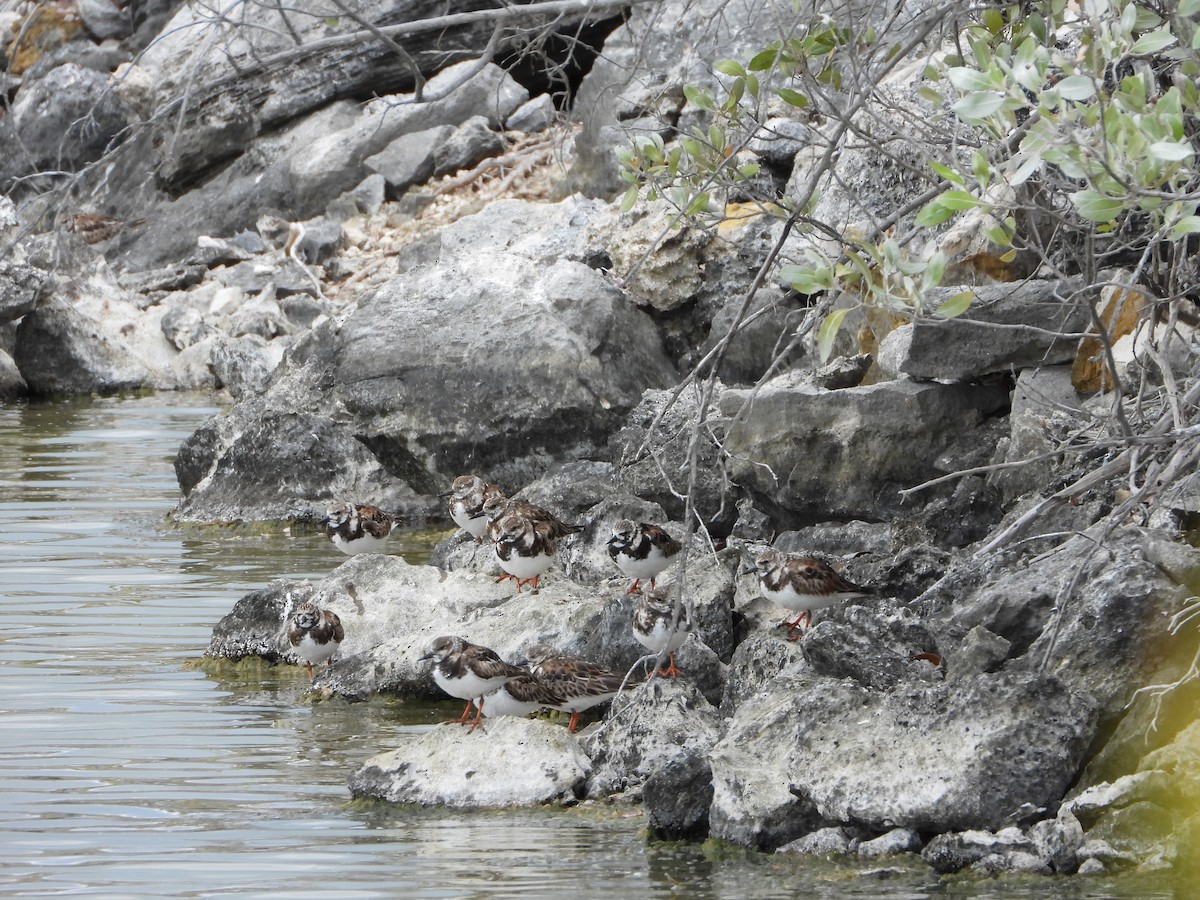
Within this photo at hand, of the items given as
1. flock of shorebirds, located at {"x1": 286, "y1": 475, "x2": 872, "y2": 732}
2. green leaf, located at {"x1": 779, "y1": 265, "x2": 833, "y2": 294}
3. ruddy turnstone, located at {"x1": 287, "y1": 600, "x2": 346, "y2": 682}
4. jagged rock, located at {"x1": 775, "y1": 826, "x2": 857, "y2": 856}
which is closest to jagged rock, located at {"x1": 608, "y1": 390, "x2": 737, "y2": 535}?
flock of shorebirds, located at {"x1": 286, "y1": 475, "x2": 872, "y2": 732}

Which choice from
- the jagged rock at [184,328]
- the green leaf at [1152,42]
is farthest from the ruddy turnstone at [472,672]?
the jagged rock at [184,328]

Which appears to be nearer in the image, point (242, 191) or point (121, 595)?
point (121, 595)

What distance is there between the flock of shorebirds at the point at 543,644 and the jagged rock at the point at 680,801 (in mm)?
592

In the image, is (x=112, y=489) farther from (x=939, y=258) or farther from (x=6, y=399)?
(x=939, y=258)

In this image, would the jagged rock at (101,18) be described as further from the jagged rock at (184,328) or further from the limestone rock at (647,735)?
the limestone rock at (647,735)

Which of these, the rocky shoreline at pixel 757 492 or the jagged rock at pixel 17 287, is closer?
the rocky shoreline at pixel 757 492

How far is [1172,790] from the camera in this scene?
6.62 m

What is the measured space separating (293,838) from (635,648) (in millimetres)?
2860

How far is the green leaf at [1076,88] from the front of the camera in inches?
206

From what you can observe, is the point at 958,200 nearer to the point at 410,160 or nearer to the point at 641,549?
the point at 641,549

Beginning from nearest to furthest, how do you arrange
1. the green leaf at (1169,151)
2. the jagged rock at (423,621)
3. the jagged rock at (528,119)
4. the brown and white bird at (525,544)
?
the green leaf at (1169,151)
the jagged rock at (423,621)
the brown and white bird at (525,544)
the jagged rock at (528,119)

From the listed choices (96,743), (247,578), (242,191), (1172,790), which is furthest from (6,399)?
(1172,790)

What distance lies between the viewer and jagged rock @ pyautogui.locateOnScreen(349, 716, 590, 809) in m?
8.09

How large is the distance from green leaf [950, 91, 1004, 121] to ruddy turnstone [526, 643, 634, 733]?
4.45 m
